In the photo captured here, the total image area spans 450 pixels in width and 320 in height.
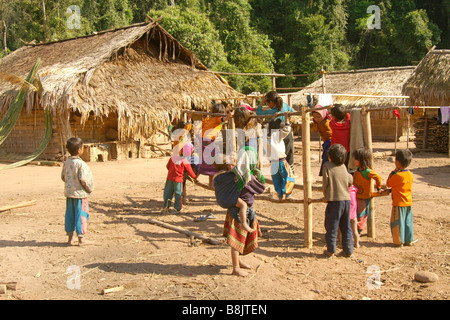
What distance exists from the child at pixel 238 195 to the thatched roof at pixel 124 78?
933 cm

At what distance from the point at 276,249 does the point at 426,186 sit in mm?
5188

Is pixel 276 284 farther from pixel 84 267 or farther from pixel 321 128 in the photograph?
pixel 321 128

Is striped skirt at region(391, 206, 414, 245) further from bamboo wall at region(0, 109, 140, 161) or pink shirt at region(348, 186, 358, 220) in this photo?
bamboo wall at region(0, 109, 140, 161)

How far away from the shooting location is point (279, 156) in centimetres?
528

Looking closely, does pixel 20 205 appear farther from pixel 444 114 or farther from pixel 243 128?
pixel 444 114

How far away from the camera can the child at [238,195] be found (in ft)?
13.2

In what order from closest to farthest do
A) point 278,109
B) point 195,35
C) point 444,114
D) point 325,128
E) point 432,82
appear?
point 278,109 < point 325,128 < point 444,114 < point 432,82 < point 195,35

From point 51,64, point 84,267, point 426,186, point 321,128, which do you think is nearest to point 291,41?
point 51,64

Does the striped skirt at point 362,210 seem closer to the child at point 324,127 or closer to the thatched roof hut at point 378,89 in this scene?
the child at point 324,127

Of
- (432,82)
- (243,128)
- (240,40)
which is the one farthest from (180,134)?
(240,40)

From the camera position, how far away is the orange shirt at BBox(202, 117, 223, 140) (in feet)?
21.2

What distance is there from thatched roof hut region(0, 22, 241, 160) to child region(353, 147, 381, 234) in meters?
Result: 7.52

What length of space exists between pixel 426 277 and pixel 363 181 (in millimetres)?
1462

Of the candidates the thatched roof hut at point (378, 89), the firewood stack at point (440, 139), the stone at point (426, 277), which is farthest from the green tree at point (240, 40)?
Answer: the stone at point (426, 277)
